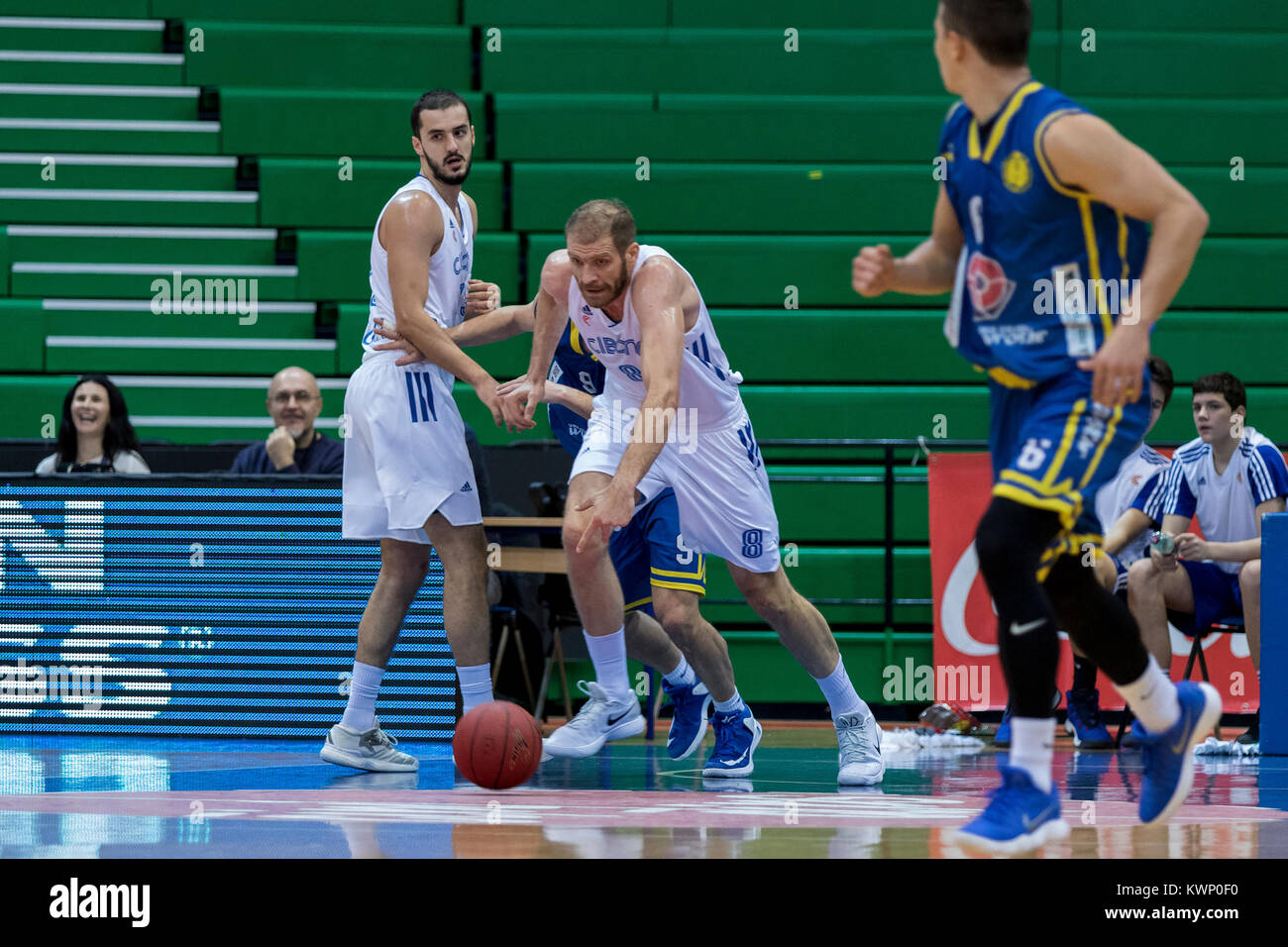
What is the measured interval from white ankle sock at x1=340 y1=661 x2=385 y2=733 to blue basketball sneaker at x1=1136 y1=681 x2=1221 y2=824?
8.92ft

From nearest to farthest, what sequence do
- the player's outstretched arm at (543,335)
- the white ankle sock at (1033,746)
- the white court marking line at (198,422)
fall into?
1. the white ankle sock at (1033,746)
2. the player's outstretched arm at (543,335)
3. the white court marking line at (198,422)

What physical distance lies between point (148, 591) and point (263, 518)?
61 centimetres

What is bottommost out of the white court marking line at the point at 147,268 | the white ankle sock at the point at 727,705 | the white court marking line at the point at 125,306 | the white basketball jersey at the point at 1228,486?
the white ankle sock at the point at 727,705

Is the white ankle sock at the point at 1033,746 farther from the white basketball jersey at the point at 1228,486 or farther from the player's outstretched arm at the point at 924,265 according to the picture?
the white basketball jersey at the point at 1228,486

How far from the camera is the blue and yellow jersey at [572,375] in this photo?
18.7 feet

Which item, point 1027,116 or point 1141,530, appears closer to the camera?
point 1027,116

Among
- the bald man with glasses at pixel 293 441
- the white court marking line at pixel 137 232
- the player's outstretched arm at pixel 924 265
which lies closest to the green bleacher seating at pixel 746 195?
the white court marking line at pixel 137 232

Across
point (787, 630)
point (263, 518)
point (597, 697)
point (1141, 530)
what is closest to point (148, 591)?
point (263, 518)

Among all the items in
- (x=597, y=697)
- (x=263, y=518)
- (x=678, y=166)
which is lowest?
(x=597, y=697)

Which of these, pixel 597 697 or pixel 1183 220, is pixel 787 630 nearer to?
pixel 597 697

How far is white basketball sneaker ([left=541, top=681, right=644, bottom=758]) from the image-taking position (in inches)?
202

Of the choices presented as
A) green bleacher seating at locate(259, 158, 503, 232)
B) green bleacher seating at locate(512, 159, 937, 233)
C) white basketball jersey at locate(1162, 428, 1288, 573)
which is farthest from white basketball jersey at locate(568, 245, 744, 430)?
green bleacher seating at locate(259, 158, 503, 232)

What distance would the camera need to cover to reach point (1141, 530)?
694 centimetres

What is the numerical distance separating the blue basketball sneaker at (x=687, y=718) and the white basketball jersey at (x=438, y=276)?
1453 mm
